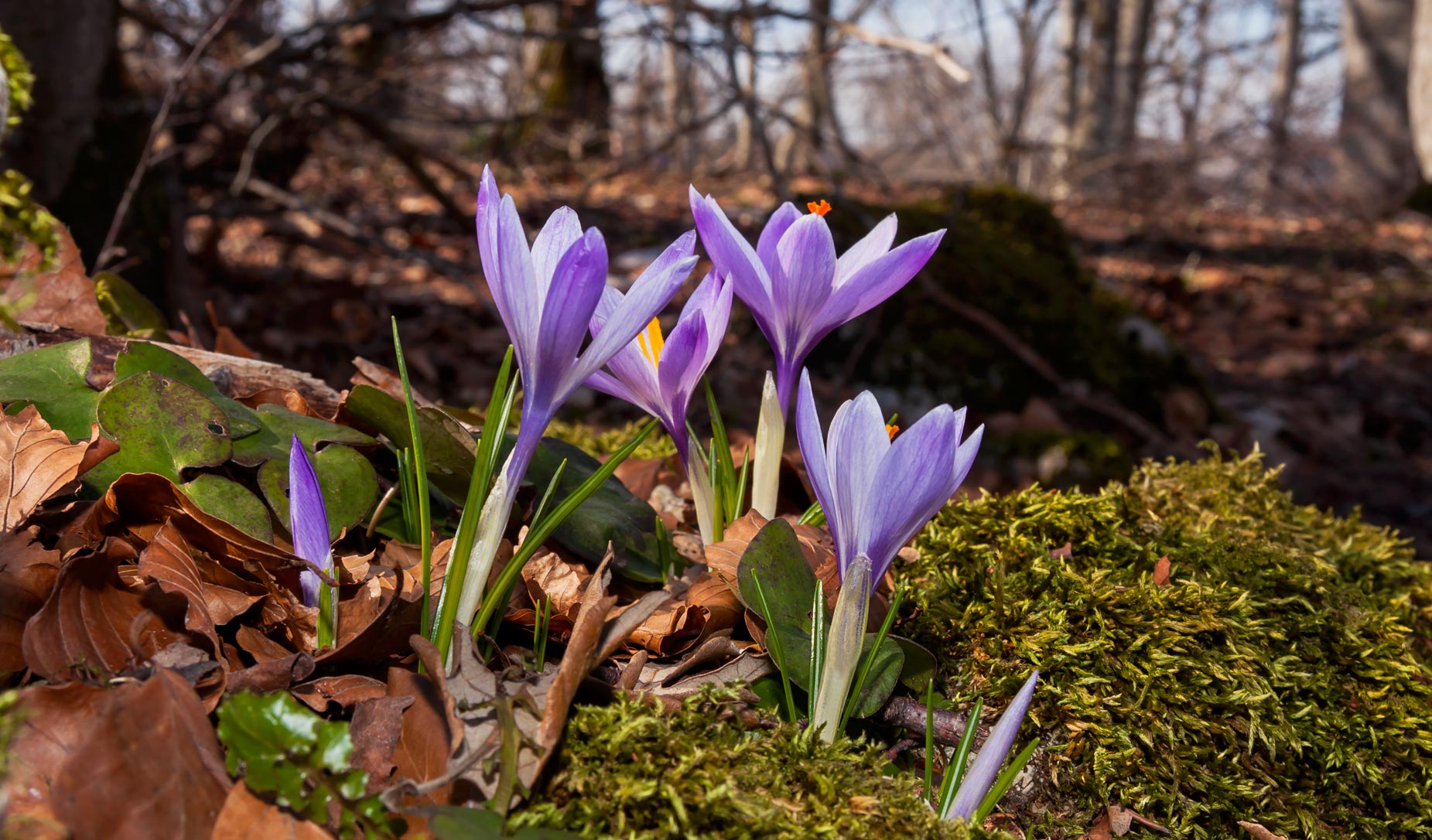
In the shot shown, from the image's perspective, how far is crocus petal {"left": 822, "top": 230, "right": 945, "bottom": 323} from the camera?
3.57ft

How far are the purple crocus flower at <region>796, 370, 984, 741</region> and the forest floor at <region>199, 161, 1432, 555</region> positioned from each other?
80.5 inches

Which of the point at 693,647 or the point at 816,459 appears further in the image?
the point at 693,647

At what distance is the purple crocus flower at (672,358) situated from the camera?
113cm

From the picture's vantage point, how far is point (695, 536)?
1.66 m

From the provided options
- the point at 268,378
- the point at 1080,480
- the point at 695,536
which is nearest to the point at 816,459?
the point at 695,536

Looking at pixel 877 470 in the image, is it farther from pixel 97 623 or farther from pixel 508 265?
pixel 97 623

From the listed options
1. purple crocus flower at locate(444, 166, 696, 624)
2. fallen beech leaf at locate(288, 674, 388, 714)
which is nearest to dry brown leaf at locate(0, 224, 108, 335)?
fallen beech leaf at locate(288, 674, 388, 714)

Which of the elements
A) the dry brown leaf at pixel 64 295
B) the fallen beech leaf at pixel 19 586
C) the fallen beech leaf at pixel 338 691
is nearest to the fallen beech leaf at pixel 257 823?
the fallen beech leaf at pixel 338 691

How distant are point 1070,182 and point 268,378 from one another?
1258 cm

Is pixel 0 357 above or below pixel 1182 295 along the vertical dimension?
above

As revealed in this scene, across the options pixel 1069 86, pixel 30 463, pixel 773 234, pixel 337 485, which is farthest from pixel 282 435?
pixel 1069 86

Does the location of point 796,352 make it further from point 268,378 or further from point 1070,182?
point 1070,182

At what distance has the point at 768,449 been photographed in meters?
1.31

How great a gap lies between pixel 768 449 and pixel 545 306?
49 centimetres
